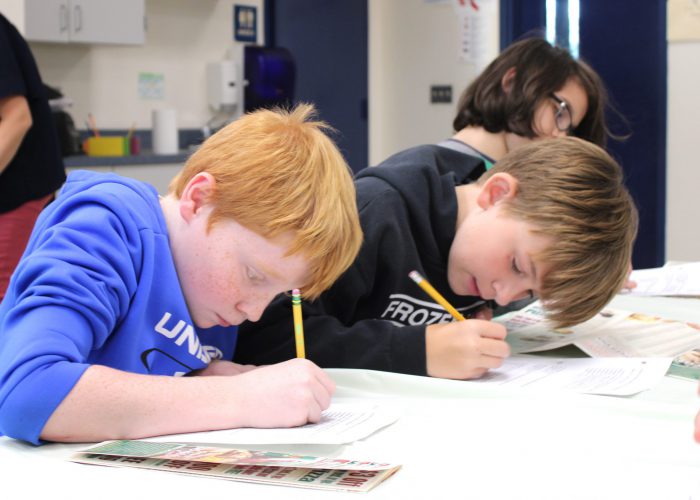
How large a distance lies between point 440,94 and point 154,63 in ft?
5.49

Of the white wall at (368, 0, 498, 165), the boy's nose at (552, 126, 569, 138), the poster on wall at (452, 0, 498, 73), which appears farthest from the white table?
the white wall at (368, 0, 498, 165)

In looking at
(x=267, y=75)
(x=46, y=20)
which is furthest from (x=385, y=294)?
(x=267, y=75)

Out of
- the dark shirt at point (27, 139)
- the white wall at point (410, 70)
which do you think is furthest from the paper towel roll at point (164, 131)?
the dark shirt at point (27, 139)

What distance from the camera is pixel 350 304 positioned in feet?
4.60

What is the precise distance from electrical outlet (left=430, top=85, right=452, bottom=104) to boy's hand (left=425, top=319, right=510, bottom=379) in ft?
13.7

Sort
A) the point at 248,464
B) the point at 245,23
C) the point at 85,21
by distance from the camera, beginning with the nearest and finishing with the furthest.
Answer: the point at 248,464 < the point at 85,21 < the point at 245,23

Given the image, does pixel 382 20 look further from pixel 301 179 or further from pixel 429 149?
pixel 301 179

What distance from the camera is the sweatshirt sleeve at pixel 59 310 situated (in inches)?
32.7

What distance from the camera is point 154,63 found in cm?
484

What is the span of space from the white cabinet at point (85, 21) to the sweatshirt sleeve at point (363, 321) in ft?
10.1

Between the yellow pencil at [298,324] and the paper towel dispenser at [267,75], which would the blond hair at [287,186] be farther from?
the paper towel dispenser at [267,75]

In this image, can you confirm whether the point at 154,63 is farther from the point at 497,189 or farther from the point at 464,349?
the point at 464,349

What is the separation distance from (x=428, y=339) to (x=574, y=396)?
229mm

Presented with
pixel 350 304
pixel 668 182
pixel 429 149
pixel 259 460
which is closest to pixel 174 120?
pixel 668 182
